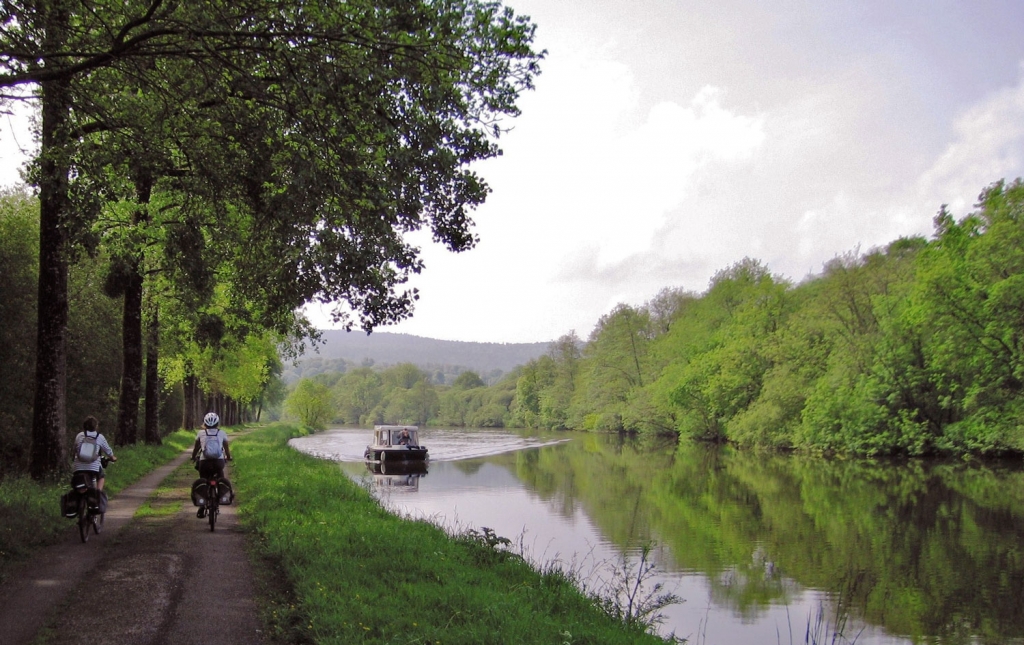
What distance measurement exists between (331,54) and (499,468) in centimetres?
2986

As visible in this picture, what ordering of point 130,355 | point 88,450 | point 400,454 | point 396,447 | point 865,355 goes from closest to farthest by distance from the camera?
1. point 88,450
2. point 130,355
3. point 400,454
4. point 396,447
5. point 865,355

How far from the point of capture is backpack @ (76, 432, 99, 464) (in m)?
10.1

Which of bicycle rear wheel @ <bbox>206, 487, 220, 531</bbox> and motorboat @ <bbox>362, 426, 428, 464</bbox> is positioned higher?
bicycle rear wheel @ <bbox>206, 487, 220, 531</bbox>

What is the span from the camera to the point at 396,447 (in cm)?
3800

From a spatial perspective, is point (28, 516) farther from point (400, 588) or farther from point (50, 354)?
point (400, 588)

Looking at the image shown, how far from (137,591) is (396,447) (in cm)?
3104

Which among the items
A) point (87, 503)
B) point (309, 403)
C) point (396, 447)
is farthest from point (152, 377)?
point (309, 403)

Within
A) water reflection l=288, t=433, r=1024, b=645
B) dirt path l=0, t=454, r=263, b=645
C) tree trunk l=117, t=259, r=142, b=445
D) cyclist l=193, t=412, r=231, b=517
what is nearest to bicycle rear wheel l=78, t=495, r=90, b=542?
dirt path l=0, t=454, r=263, b=645

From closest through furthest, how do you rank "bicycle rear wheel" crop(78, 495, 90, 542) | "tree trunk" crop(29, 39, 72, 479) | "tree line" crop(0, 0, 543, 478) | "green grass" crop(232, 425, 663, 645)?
"green grass" crop(232, 425, 663, 645) < "tree line" crop(0, 0, 543, 478) < "bicycle rear wheel" crop(78, 495, 90, 542) < "tree trunk" crop(29, 39, 72, 479)

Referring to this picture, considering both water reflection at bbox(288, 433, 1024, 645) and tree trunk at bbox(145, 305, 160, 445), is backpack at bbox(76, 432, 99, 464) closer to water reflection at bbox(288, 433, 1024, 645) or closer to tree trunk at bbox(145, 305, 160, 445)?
water reflection at bbox(288, 433, 1024, 645)

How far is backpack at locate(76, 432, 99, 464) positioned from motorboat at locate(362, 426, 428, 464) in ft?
89.7

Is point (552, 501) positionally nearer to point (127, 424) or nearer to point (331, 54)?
point (127, 424)

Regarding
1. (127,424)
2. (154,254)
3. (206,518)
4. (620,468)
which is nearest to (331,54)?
(206,518)

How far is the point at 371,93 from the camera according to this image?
752 centimetres
